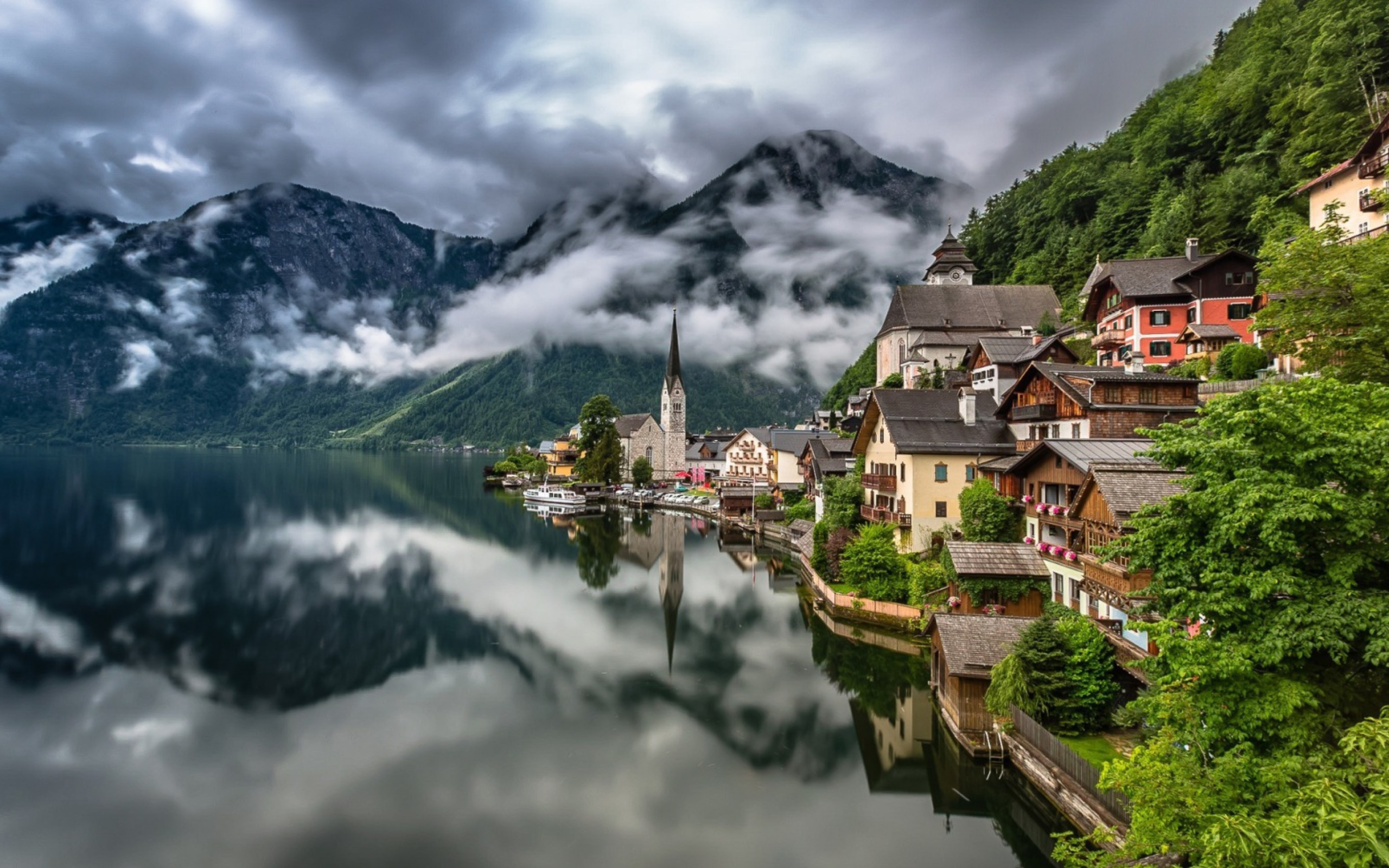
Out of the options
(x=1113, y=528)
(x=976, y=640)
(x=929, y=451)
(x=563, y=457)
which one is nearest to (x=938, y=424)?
(x=929, y=451)

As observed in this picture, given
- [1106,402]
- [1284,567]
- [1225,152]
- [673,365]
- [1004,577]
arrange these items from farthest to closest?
[673,365]
[1225,152]
[1106,402]
[1004,577]
[1284,567]

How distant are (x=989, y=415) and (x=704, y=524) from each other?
41.5m

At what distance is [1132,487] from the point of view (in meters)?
20.6

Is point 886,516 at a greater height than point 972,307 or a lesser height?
lesser

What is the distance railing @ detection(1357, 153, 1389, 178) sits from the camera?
28.7 meters

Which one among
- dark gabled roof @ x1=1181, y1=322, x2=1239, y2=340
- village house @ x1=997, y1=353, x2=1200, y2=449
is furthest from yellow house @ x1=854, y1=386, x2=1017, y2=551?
dark gabled roof @ x1=1181, y1=322, x2=1239, y2=340

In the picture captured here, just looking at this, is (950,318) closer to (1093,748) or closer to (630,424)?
(1093,748)

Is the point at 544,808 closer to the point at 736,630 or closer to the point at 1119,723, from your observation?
the point at 1119,723

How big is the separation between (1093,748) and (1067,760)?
5.34 ft

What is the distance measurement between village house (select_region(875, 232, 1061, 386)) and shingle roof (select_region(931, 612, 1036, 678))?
142 feet

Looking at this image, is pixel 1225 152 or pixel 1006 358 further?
pixel 1225 152

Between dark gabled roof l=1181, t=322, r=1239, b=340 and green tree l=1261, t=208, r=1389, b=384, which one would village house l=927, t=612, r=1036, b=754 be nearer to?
green tree l=1261, t=208, r=1389, b=384

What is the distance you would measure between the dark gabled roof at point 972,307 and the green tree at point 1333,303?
4934cm

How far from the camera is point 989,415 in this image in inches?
1400
